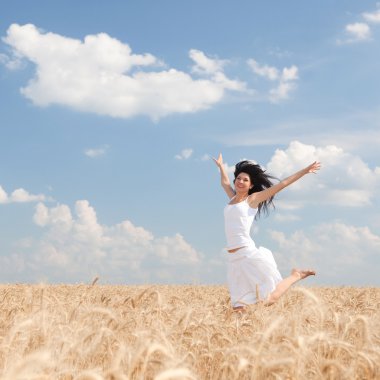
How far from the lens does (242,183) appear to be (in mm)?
8352

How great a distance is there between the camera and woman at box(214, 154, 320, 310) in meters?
7.99

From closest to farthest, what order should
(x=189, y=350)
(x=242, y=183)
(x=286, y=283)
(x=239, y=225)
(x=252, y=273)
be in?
(x=189, y=350) → (x=286, y=283) → (x=252, y=273) → (x=239, y=225) → (x=242, y=183)

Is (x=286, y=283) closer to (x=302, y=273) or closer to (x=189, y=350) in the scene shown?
(x=302, y=273)

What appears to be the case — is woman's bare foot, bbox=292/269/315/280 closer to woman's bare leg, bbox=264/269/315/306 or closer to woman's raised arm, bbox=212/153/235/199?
woman's bare leg, bbox=264/269/315/306

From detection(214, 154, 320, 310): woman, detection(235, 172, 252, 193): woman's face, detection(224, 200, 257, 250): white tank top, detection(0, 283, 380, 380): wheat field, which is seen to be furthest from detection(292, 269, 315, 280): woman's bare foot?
detection(0, 283, 380, 380): wheat field

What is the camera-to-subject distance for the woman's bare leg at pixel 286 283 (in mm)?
7863

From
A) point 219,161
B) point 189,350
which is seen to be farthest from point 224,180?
point 189,350

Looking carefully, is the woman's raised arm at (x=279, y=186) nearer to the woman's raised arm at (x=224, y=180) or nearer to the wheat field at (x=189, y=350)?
the woman's raised arm at (x=224, y=180)

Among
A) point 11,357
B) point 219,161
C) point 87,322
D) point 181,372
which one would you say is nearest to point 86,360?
point 11,357

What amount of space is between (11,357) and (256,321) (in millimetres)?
2392

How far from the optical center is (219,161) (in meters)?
9.80

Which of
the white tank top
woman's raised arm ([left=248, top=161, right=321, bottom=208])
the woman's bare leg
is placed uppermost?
woman's raised arm ([left=248, top=161, right=321, bottom=208])

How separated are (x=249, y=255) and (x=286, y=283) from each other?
A: 62cm

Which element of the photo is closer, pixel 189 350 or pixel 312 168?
pixel 189 350
